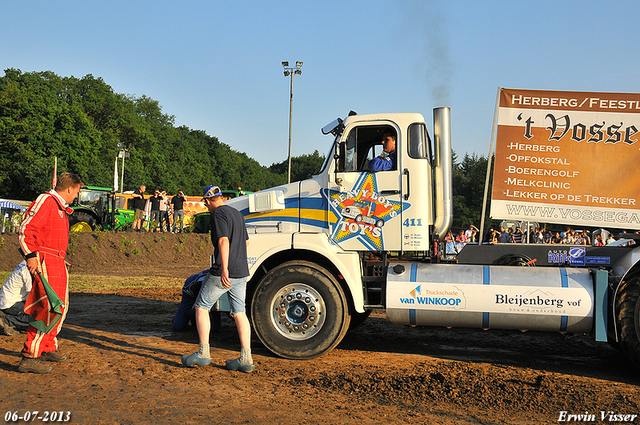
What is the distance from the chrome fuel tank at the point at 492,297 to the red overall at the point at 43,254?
3.80 metres

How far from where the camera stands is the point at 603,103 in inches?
276

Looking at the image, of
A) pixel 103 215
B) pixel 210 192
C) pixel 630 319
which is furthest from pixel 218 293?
pixel 103 215

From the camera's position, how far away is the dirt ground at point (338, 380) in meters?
4.81

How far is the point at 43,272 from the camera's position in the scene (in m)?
5.88

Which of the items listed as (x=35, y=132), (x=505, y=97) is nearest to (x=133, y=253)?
(x=505, y=97)

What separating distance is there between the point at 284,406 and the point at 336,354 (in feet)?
7.58

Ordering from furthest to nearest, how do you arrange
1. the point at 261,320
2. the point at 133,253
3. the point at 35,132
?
the point at 35,132
the point at 133,253
the point at 261,320

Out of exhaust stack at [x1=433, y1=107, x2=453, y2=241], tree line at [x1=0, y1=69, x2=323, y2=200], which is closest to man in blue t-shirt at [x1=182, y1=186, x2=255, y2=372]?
exhaust stack at [x1=433, y1=107, x2=453, y2=241]

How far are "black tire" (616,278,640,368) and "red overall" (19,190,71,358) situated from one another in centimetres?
619

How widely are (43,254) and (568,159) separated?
641 centimetres

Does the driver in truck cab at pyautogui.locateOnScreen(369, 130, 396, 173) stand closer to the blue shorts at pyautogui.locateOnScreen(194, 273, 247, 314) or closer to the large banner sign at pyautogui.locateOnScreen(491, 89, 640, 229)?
the large banner sign at pyautogui.locateOnScreen(491, 89, 640, 229)

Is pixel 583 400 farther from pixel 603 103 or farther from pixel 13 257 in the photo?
pixel 13 257

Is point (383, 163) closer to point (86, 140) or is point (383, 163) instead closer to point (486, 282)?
point (486, 282)

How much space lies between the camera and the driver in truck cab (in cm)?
695
